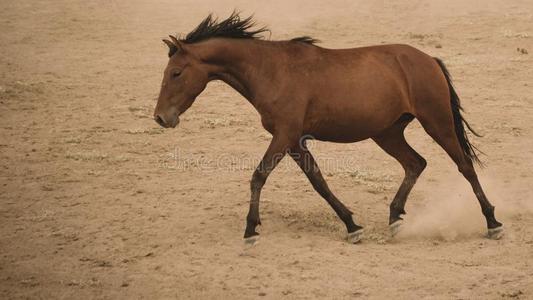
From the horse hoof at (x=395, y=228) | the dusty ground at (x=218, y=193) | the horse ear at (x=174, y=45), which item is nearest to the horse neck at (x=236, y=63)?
the horse ear at (x=174, y=45)

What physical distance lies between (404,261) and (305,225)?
4.54 ft

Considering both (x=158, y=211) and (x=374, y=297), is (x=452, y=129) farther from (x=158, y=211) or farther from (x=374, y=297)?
(x=158, y=211)

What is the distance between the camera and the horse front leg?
22.7 feet

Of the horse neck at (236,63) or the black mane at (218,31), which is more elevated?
the black mane at (218,31)

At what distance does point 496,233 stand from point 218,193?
3237 mm

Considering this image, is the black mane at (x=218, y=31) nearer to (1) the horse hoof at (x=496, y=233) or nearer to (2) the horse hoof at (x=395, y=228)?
(2) the horse hoof at (x=395, y=228)

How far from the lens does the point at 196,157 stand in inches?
414

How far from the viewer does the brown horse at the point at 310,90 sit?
6957 millimetres

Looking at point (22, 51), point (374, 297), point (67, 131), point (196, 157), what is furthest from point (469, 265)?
point (22, 51)

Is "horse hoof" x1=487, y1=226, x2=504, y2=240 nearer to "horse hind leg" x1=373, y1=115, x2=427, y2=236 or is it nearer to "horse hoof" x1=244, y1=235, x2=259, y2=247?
"horse hind leg" x1=373, y1=115, x2=427, y2=236

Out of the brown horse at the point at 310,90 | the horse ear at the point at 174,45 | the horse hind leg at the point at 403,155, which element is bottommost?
the horse hind leg at the point at 403,155

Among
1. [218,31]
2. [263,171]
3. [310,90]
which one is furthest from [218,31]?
[263,171]

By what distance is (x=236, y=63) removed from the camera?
23.2 feet

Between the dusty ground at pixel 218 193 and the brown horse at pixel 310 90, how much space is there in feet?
1.74
